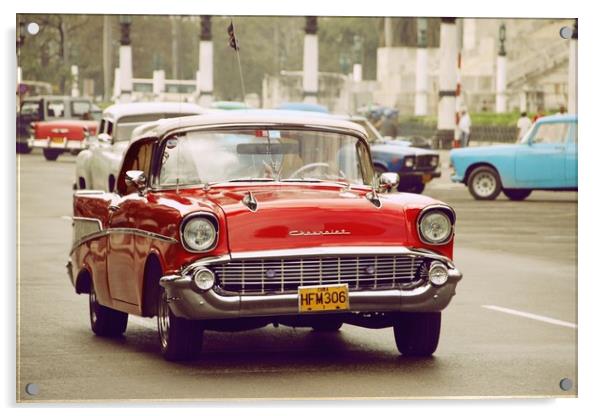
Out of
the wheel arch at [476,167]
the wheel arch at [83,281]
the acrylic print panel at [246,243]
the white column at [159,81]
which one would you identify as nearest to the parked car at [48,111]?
the acrylic print panel at [246,243]

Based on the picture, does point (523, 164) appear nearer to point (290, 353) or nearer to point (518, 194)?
point (518, 194)

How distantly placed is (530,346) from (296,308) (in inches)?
65.6

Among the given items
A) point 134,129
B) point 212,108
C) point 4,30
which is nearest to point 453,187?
point 134,129

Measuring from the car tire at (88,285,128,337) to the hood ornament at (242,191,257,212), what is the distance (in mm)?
1400

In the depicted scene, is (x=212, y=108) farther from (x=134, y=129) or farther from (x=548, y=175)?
(x=548, y=175)

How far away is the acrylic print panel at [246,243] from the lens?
7.89 metres

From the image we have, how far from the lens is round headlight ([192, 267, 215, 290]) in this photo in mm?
7828

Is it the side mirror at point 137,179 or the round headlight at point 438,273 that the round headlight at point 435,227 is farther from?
the side mirror at point 137,179

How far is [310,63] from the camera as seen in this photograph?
1050cm

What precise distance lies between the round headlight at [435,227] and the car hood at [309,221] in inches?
2.9

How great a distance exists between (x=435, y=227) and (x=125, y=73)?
8.62 ft

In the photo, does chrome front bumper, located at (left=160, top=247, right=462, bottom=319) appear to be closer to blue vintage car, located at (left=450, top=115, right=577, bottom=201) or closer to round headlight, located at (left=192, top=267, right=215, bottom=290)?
round headlight, located at (left=192, top=267, right=215, bottom=290)

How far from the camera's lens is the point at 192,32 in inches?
365

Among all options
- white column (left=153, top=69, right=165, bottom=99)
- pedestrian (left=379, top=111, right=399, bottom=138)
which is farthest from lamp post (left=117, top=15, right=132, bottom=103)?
pedestrian (left=379, top=111, right=399, bottom=138)
